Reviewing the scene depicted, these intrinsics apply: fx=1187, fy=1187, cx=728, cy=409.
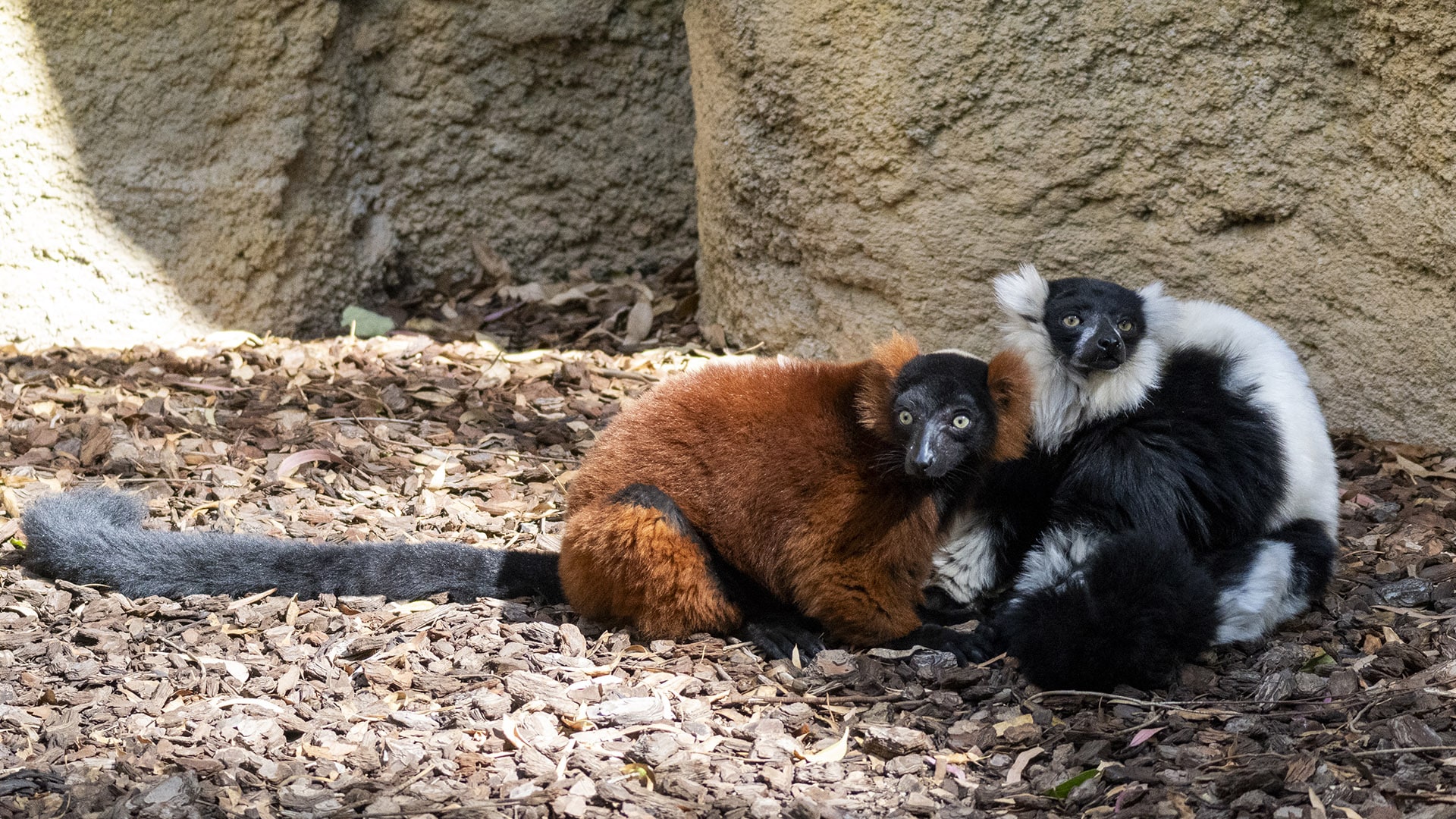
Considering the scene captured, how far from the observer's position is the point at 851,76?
5.11 metres

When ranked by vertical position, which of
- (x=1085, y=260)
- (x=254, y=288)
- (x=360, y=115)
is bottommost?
(x=254, y=288)

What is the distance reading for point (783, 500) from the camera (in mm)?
3459

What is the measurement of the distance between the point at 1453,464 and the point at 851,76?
284 centimetres

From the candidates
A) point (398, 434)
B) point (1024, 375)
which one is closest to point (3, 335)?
point (398, 434)

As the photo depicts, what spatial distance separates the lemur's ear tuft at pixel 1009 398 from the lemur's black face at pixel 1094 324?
294 millimetres

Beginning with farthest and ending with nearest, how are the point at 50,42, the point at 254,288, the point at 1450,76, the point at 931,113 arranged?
the point at 254,288, the point at 50,42, the point at 931,113, the point at 1450,76

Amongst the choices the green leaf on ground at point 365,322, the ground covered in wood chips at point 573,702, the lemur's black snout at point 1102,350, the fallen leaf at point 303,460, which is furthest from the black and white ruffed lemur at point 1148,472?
the green leaf on ground at point 365,322

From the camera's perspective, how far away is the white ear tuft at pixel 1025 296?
13.0 feet

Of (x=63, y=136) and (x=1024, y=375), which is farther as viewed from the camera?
(x=63, y=136)

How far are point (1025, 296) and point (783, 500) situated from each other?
116 centimetres

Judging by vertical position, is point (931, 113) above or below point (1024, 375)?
above

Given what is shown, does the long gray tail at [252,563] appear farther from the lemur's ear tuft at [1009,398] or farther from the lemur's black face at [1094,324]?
the lemur's black face at [1094,324]

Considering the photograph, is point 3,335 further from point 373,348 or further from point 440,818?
point 440,818

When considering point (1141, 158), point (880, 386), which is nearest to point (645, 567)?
point (880, 386)
